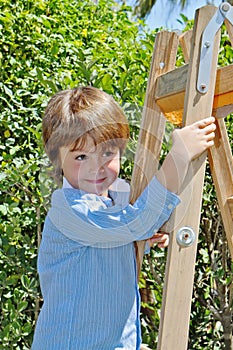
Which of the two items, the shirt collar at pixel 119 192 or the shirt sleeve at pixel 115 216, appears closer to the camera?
the shirt sleeve at pixel 115 216

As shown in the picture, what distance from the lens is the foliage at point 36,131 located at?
3.11 metres

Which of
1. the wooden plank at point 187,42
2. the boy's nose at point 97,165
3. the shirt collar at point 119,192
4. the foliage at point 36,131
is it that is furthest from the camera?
the foliage at point 36,131

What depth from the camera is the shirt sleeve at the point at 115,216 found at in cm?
192

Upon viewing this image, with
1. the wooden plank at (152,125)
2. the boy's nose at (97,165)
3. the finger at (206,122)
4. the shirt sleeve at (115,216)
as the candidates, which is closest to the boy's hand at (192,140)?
the finger at (206,122)


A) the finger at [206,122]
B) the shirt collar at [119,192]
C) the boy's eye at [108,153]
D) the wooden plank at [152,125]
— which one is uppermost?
the wooden plank at [152,125]

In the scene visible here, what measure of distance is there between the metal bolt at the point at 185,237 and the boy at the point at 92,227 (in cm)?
6

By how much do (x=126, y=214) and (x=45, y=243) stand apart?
0.29m

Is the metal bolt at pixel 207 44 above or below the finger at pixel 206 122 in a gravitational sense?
above

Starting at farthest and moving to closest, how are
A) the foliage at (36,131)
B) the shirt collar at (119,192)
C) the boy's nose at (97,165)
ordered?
1. the foliage at (36,131)
2. the shirt collar at (119,192)
3. the boy's nose at (97,165)

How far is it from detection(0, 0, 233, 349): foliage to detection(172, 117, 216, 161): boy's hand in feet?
3.35

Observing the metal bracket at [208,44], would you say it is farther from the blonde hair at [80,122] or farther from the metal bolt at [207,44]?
the blonde hair at [80,122]

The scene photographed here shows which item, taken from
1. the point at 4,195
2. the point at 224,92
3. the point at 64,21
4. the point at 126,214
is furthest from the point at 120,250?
the point at 64,21

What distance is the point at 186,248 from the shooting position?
1896 mm

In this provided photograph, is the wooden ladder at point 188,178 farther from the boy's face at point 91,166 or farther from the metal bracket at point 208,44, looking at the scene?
the boy's face at point 91,166
